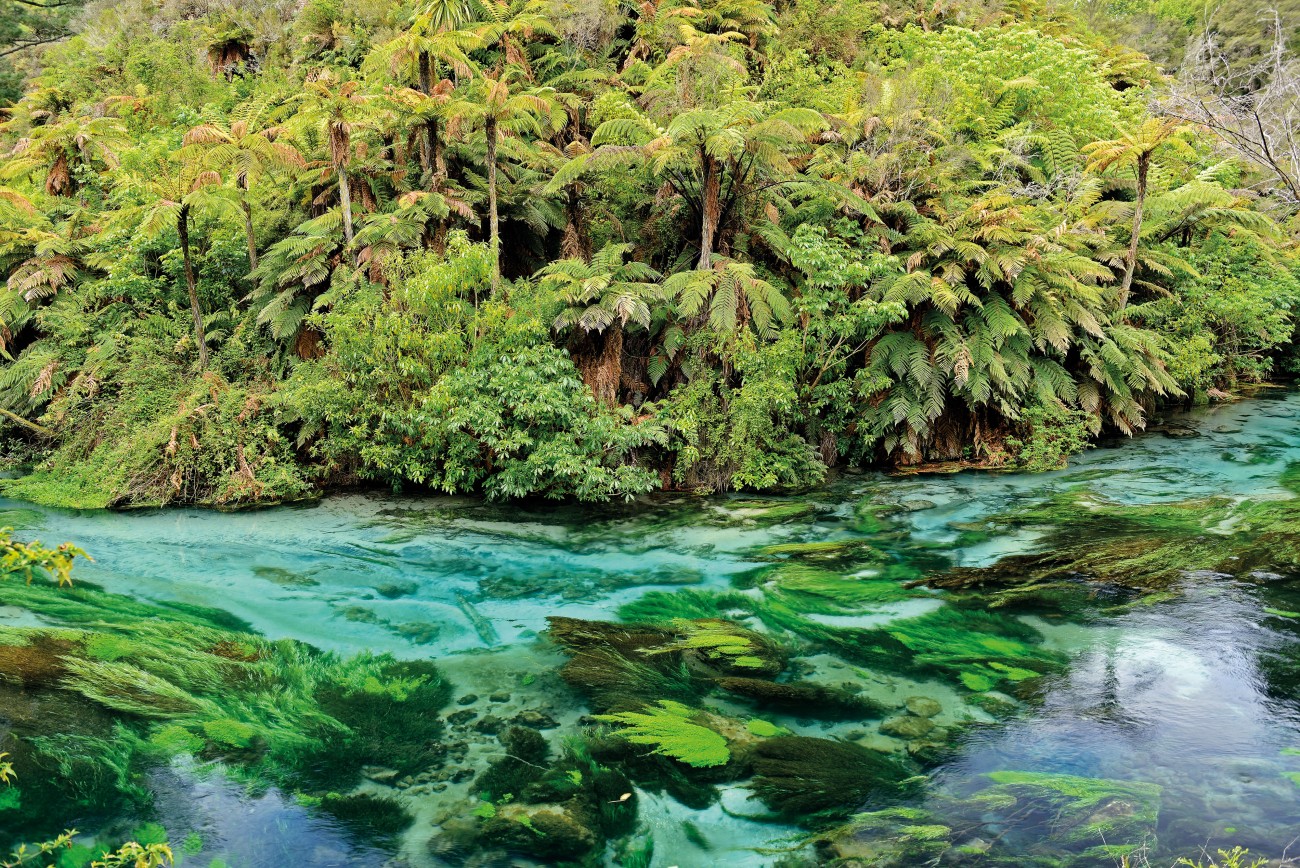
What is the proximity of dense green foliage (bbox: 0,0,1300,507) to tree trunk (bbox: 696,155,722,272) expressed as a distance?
48 millimetres

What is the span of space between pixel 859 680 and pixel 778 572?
2.24 metres

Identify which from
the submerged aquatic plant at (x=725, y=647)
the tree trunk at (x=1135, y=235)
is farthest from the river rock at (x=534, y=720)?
the tree trunk at (x=1135, y=235)

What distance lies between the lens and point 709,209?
1159 centimetres

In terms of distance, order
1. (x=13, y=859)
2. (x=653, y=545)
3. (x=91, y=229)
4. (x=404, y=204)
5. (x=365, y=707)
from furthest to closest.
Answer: (x=91, y=229) → (x=404, y=204) → (x=653, y=545) → (x=365, y=707) → (x=13, y=859)

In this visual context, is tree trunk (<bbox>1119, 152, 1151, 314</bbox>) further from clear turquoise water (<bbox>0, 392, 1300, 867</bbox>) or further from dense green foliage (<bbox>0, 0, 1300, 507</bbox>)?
clear turquoise water (<bbox>0, 392, 1300, 867</bbox>)

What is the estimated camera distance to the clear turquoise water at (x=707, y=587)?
446cm

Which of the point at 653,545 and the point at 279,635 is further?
the point at 653,545

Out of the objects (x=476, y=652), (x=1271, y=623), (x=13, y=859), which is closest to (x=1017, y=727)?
(x=1271, y=623)

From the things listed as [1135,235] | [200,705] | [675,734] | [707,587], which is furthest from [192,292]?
[1135,235]

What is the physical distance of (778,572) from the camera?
814 cm

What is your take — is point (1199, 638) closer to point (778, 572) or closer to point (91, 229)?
point (778, 572)

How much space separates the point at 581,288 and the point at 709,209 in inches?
98.6

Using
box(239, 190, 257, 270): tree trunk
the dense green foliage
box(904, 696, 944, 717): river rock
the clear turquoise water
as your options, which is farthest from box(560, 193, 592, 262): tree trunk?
box(904, 696, 944, 717): river rock

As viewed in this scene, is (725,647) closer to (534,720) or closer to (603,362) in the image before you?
(534,720)
